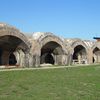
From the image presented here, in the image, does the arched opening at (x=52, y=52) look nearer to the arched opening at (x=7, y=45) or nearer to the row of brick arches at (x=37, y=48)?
the row of brick arches at (x=37, y=48)

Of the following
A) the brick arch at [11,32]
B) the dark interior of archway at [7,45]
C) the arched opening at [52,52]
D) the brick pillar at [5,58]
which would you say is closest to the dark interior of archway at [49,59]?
the arched opening at [52,52]

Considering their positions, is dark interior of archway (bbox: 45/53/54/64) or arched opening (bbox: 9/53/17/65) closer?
arched opening (bbox: 9/53/17/65)

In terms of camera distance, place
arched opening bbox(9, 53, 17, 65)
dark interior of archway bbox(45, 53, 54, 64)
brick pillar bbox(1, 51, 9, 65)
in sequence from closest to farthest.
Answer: brick pillar bbox(1, 51, 9, 65)
arched opening bbox(9, 53, 17, 65)
dark interior of archway bbox(45, 53, 54, 64)

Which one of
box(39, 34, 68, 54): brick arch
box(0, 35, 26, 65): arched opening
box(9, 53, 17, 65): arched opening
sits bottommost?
box(9, 53, 17, 65): arched opening

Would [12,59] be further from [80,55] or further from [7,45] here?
[80,55]

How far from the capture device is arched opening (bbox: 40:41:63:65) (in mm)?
33169

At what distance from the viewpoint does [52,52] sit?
34688 mm

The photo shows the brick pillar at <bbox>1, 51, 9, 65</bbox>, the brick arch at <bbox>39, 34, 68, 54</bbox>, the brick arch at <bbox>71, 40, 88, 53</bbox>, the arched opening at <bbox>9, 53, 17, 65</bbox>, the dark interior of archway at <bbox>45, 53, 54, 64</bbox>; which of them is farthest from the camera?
the dark interior of archway at <bbox>45, 53, 54, 64</bbox>

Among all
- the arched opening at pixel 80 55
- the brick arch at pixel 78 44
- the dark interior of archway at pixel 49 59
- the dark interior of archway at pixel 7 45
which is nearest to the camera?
the dark interior of archway at pixel 7 45

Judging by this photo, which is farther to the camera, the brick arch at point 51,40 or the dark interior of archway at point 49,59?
the dark interior of archway at point 49,59

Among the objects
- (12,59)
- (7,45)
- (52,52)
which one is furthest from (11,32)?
(52,52)

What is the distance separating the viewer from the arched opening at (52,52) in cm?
3317

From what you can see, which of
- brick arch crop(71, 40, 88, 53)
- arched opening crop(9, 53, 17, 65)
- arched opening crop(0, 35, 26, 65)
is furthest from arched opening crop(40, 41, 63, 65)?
arched opening crop(0, 35, 26, 65)

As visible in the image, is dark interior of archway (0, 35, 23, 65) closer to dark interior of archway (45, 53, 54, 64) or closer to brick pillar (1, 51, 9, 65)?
brick pillar (1, 51, 9, 65)
